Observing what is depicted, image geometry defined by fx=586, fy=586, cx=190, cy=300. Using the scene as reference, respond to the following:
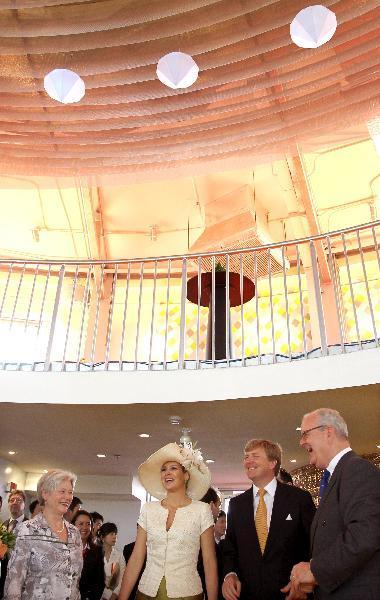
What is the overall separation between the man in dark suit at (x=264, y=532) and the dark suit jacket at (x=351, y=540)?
588 millimetres

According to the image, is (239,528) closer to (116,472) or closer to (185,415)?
(185,415)

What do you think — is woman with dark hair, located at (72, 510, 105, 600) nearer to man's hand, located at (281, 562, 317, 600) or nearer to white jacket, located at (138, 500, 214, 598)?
white jacket, located at (138, 500, 214, 598)

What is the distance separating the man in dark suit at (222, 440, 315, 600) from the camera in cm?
286

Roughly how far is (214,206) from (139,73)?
364cm

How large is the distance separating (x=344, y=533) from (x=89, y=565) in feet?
9.97

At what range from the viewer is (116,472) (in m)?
9.49

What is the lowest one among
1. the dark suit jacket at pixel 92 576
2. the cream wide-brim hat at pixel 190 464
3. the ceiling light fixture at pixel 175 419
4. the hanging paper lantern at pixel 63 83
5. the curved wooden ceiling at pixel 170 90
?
the dark suit jacket at pixel 92 576

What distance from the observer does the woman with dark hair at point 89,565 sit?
4531 mm

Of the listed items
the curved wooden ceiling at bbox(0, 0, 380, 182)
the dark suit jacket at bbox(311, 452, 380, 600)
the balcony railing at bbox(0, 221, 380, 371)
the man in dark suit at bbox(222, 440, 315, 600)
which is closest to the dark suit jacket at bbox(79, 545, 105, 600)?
the man in dark suit at bbox(222, 440, 315, 600)

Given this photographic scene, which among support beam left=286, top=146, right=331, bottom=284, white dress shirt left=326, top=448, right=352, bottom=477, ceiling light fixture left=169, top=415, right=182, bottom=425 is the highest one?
support beam left=286, top=146, right=331, bottom=284

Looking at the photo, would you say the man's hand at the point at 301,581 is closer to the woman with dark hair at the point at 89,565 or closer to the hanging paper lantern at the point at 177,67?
the woman with dark hair at the point at 89,565

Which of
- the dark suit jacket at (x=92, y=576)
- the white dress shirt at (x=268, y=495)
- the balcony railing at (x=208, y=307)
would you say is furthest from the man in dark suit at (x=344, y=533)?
the balcony railing at (x=208, y=307)

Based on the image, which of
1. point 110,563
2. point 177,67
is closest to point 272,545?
point 110,563

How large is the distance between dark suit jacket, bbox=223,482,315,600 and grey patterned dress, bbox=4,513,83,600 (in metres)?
0.79
